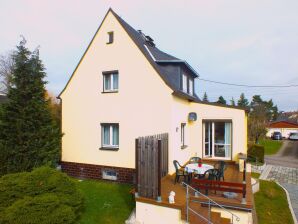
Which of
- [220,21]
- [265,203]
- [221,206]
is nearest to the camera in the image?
[221,206]

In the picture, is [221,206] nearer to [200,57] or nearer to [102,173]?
[102,173]

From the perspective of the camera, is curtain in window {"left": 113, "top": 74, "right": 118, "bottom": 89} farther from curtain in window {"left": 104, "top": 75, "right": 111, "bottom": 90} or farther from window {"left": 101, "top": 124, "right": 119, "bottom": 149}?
window {"left": 101, "top": 124, "right": 119, "bottom": 149}

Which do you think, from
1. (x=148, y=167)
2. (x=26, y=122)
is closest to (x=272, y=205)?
(x=148, y=167)

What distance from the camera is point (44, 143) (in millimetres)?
12008

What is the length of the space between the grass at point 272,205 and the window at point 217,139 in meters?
3.12

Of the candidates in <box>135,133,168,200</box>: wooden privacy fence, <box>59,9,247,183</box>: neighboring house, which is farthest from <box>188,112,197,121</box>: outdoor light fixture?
<box>135,133,168,200</box>: wooden privacy fence

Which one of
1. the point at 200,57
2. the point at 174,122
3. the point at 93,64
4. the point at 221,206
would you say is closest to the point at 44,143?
the point at 93,64

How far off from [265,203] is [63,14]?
14815 mm

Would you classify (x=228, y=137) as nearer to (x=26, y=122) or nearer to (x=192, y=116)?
(x=192, y=116)

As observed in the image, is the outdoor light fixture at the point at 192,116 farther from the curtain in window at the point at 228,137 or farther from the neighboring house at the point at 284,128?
the neighboring house at the point at 284,128

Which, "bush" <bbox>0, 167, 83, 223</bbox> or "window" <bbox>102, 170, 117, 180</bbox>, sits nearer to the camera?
"bush" <bbox>0, 167, 83, 223</bbox>

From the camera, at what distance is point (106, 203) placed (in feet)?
32.4

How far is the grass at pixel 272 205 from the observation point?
33.1 ft

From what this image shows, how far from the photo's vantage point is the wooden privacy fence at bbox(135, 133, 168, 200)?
8.32 meters
